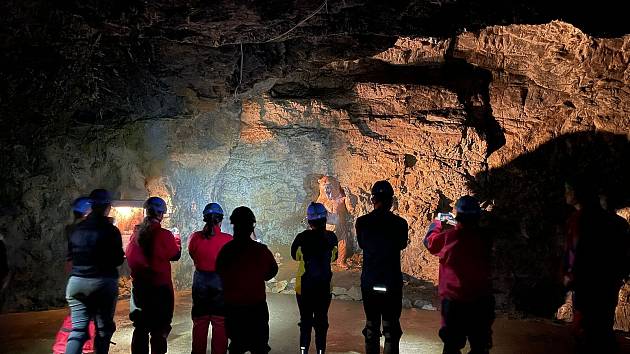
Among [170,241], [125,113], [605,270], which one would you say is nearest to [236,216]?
[170,241]

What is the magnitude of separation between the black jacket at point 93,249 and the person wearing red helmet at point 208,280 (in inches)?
30.6

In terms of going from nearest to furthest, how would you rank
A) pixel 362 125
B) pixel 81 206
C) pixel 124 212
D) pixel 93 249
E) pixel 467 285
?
1. pixel 467 285
2. pixel 93 249
3. pixel 81 206
4. pixel 124 212
5. pixel 362 125

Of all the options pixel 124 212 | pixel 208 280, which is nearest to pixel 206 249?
pixel 208 280

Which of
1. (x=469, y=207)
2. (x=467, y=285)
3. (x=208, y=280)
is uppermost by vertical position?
(x=469, y=207)

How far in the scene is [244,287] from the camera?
12.6 ft

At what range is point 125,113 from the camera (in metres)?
8.81

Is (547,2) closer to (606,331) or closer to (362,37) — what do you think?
(362,37)

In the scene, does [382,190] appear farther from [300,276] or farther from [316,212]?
[300,276]

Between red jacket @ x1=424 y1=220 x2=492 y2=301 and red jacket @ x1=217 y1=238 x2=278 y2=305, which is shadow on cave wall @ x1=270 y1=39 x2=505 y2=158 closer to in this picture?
red jacket @ x1=424 y1=220 x2=492 y2=301

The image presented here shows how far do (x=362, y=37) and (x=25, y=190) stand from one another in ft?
22.6

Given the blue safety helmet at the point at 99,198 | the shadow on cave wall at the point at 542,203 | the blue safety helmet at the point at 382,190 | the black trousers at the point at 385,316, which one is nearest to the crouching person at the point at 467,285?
the black trousers at the point at 385,316

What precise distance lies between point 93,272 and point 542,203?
834 centimetres

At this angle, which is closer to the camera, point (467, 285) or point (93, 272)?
point (467, 285)

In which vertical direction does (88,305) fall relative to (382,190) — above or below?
below
